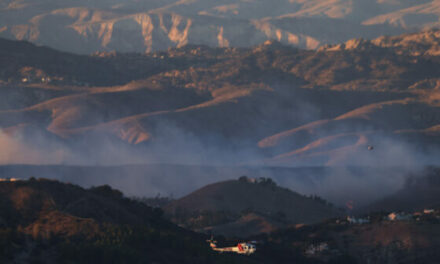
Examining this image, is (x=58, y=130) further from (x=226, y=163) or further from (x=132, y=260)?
(x=132, y=260)

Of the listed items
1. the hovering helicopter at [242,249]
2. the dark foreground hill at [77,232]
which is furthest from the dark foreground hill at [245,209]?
the hovering helicopter at [242,249]

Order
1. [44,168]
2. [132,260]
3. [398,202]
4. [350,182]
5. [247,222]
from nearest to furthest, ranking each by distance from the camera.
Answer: [132,260] → [247,222] → [398,202] → [350,182] → [44,168]

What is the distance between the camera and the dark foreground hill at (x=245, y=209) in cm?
9450

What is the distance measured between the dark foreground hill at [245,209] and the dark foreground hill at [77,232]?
21.2 m

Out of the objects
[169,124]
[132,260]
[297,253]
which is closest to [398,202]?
[297,253]

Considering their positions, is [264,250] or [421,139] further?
[421,139]

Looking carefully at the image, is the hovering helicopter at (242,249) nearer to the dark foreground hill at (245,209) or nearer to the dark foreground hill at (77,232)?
the dark foreground hill at (77,232)

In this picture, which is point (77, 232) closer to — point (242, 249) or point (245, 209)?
point (242, 249)

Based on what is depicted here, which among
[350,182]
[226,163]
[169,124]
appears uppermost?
[169,124]

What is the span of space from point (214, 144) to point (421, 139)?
36.4m

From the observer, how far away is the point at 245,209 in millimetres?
106438

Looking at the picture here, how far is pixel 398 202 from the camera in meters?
120

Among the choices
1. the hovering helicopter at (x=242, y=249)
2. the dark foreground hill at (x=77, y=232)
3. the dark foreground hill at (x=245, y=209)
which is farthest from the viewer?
the dark foreground hill at (x=245, y=209)

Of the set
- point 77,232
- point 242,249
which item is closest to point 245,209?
point 242,249
